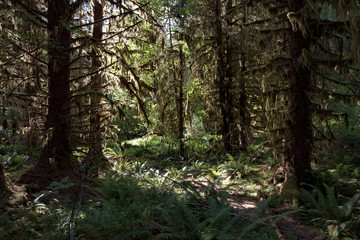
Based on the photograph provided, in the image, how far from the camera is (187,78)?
373 inches

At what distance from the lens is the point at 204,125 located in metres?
9.77

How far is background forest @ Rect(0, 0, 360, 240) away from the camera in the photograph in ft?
11.9

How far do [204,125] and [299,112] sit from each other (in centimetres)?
490

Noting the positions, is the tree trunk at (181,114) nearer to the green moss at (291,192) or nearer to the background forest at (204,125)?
the background forest at (204,125)

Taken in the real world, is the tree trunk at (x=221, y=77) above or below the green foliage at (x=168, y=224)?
above

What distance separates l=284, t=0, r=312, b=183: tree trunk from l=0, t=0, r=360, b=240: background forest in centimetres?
2

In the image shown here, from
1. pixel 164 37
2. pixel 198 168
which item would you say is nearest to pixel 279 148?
pixel 198 168

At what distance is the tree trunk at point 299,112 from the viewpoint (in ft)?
16.8

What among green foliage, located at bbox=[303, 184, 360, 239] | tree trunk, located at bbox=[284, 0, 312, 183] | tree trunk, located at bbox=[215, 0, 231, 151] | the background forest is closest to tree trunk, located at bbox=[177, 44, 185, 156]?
the background forest

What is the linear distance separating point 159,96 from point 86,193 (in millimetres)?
5483

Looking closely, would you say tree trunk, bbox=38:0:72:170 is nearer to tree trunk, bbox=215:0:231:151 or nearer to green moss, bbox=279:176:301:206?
green moss, bbox=279:176:301:206

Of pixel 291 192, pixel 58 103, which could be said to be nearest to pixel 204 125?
pixel 291 192

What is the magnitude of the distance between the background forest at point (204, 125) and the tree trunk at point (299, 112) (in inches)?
0.9

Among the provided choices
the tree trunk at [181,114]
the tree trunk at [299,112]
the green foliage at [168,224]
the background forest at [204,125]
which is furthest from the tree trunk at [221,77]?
the green foliage at [168,224]
